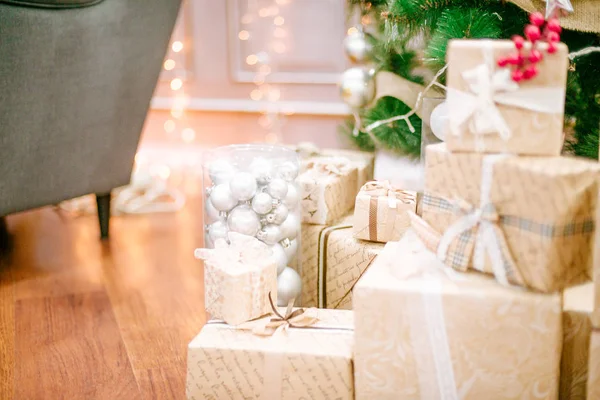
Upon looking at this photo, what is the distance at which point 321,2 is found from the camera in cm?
247

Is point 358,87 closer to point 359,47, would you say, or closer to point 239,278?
point 359,47

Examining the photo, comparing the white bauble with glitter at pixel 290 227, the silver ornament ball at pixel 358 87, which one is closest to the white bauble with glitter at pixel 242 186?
the white bauble with glitter at pixel 290 227

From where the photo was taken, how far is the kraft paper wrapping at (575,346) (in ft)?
3.22

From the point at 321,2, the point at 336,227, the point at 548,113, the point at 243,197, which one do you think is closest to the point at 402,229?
the point at 336,227

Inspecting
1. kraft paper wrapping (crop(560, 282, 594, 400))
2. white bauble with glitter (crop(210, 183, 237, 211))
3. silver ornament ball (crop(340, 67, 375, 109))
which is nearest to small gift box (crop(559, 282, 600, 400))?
kraft paper wrapping (crop(560, 282, 594, 400))

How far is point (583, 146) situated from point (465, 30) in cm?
36

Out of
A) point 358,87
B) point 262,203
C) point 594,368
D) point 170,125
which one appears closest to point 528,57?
point 594,368

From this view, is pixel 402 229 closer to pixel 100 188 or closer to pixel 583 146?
pixel 583 146

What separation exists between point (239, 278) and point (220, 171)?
0.93 feet

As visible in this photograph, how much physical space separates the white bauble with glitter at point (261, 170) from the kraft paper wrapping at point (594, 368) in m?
0.63

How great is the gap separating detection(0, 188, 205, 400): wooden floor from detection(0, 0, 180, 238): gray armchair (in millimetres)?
207

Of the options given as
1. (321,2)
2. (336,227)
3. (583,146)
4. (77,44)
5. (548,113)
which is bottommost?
(336,227)

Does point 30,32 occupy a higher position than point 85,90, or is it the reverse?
point 30,32

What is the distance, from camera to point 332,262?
4.53ft
